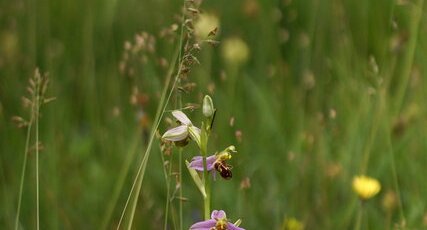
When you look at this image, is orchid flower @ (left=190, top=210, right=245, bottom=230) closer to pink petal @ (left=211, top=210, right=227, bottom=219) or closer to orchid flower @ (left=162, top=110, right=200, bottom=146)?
pink petal @ (left=211, top=210, right=227, bottom=219)

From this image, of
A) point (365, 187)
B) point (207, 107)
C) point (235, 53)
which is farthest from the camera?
point (235, 53)

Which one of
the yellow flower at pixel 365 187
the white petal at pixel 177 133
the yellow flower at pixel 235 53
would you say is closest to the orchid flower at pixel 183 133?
the white petal at pixel 177 133

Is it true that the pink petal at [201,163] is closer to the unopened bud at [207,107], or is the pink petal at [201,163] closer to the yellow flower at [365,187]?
the unopened bud at [207,107]

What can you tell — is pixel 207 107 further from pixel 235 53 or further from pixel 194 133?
pixel 235 53

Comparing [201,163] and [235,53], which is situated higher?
[201,163]

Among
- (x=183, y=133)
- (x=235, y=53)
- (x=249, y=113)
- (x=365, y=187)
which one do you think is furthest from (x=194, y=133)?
(x=235, y=53)
